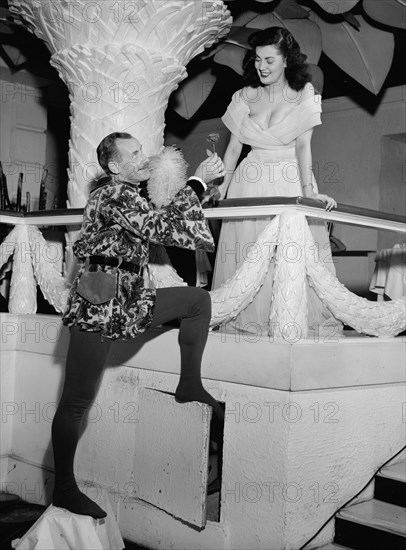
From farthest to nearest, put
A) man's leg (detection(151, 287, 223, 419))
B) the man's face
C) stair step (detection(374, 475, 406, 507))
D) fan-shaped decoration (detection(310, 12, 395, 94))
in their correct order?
fan-shaped decoration (detection(310, 12, 395, 94)), stair step (detection(374, 475, 406, 507)), man's leg (detection(151, 287, 223, 419)), the man's face

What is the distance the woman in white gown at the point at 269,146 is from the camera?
15.0 ft

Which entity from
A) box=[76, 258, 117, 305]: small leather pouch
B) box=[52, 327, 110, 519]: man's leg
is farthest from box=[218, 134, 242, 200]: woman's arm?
box=[52, 327, 110, 519]: man's leg

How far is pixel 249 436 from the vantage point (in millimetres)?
3988

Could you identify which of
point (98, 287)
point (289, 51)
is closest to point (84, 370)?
point (98, 287)

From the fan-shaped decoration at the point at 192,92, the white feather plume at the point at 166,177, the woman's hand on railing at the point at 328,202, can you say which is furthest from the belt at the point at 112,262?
the fan-shaped decoration at the point at 192,92

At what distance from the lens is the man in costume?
3545 mm

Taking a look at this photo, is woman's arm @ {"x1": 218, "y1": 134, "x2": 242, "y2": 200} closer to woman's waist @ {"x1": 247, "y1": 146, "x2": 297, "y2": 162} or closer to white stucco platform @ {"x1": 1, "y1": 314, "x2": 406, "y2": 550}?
woman's waist @ {"x1": 247, "y1": 146, "x2": 297, "y2": 162}

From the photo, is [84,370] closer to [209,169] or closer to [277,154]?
[209,169]

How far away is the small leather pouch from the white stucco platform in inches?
30.8

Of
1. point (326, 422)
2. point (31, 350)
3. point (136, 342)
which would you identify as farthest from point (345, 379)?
point (31, 350)

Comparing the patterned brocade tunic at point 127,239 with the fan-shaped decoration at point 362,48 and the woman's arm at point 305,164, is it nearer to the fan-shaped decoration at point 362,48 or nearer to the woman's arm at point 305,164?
the woman's arm at point 305,164

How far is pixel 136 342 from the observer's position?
4.55 meters

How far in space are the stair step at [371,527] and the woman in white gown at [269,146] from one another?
3.48ft

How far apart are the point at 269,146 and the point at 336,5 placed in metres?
1.81
